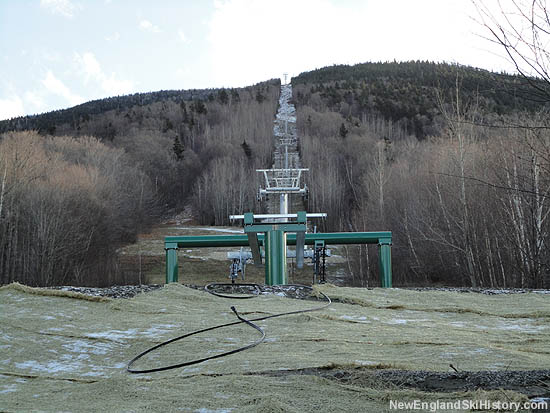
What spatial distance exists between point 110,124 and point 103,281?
46.9m

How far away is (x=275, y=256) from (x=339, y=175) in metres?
34.4

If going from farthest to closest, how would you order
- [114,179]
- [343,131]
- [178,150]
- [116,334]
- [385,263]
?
[343,131]
[178,150]
[114,179]
[385,263]
[116,334]

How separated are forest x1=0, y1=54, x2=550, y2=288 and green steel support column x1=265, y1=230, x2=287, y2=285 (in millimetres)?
3088

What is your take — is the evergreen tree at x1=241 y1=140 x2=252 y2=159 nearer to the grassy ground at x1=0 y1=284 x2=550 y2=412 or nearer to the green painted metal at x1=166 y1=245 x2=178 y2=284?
the green painted metal at x1=166 y1=245 x2=178 y2=284

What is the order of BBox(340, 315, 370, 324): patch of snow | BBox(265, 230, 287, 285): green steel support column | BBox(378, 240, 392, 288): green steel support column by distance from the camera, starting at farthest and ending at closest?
BBox(378, 240, 392, 288): green steel support column
BBox(265, 230, 287, 285): green steel support column
BBox(340, 315, 370, 324): patch of snow

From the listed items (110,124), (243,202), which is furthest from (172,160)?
(110,124)

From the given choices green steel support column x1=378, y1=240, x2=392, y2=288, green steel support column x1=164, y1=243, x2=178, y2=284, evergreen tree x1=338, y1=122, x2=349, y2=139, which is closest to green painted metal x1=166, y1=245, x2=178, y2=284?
green steel support column x1=164, y1=243, x2=178, y2=284

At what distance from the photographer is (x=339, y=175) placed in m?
43.4

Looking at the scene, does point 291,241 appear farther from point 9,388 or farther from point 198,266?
point 198,266

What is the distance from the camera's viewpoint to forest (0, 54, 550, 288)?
1380 centimetres

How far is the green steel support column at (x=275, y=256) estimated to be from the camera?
9523 mm

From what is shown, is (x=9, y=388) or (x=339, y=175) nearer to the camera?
(x=9, y=388)

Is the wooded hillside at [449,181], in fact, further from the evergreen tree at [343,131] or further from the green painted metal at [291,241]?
the green painted metal at [291,241]

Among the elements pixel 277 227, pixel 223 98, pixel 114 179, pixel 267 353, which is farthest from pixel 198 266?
pixel 223 98
